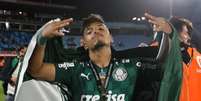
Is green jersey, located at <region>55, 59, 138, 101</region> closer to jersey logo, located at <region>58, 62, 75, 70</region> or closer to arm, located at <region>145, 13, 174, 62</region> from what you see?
jersey logo, located at <region>58, 62, 75, 70</region>

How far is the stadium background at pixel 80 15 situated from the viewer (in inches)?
721

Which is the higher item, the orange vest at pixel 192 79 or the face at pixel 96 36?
the face at pixel 96 36

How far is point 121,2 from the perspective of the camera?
22453mm

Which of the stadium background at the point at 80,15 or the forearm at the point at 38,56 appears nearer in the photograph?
the forearm at the point at 38,56

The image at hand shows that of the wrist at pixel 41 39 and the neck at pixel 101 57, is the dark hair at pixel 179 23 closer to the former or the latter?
the neck at pixel 101 57

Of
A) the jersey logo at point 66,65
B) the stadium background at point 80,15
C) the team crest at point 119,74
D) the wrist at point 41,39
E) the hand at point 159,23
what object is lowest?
the stadium background at point 80,15

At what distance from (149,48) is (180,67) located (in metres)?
0.25

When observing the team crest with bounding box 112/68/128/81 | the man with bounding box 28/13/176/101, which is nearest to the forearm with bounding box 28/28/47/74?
the man with bounding box 28/13/176/101

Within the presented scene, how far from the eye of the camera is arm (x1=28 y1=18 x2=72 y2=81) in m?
2.15

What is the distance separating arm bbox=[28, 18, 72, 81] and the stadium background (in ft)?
45.5

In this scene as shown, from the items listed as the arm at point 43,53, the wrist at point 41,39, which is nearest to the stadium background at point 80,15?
the arm at point 43,53

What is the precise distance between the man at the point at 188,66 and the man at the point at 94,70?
59 cm

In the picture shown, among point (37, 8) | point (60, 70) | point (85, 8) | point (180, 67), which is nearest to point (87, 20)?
point (60, 70)

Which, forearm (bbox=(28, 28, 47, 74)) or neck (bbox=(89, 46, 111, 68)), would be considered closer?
forearm (bbox=(28, 28, 47, 74))
